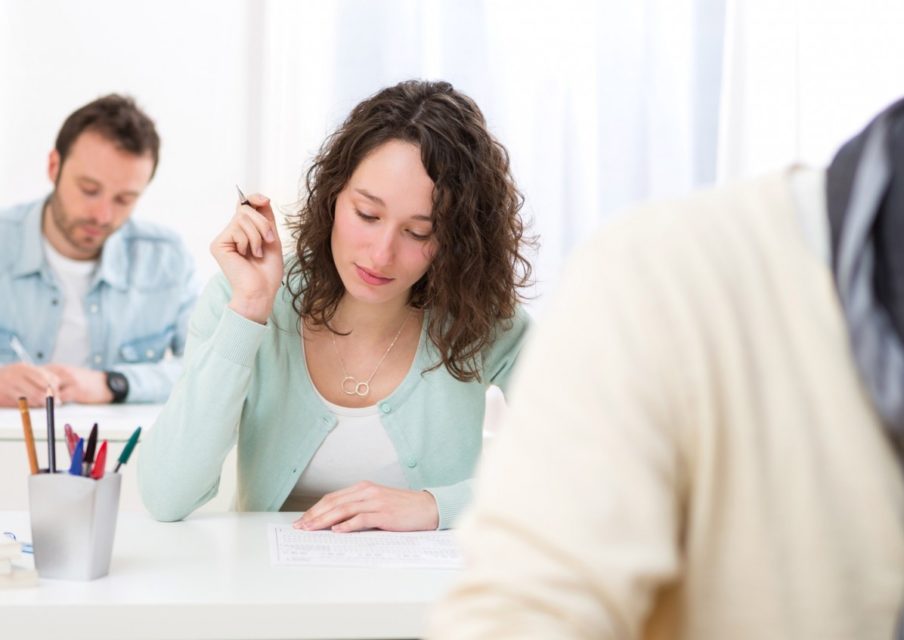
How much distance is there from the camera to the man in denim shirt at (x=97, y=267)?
10.4ft

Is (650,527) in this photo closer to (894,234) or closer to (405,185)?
(894,234)

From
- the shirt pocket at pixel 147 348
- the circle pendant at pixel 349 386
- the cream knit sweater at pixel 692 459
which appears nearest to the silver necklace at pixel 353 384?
the circle pendant at pixel 349 386

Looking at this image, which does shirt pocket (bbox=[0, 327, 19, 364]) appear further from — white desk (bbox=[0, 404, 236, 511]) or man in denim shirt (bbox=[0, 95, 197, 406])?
white desk (bbox=[0, 404, 236, 511])

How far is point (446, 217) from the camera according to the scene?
1585mm

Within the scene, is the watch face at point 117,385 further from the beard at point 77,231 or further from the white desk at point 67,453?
the beard at point 77,231

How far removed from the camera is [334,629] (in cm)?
104

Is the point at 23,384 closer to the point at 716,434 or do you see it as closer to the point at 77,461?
the point at 77,461

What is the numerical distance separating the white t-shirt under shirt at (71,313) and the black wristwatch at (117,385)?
225 millimetres

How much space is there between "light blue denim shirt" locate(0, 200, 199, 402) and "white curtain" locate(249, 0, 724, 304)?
0.38 m

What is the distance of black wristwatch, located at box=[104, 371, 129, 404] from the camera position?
3.00 metres

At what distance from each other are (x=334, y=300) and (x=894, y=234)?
3.98 ft

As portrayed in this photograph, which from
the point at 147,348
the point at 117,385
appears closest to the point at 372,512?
the point at 117,385

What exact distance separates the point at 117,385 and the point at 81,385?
9 cm

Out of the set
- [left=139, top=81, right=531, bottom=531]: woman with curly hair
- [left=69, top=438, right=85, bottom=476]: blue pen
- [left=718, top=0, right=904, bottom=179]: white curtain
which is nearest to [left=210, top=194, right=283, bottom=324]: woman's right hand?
[left=139, top=81, right=531, bottom=531]: woman with curly hair
